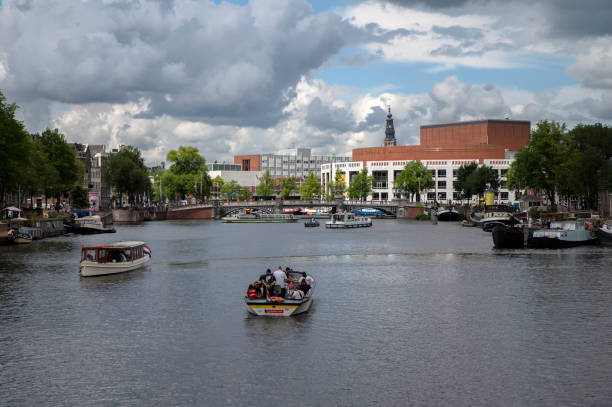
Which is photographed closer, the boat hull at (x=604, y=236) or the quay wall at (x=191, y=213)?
the boat hull at (x=604, y=236)

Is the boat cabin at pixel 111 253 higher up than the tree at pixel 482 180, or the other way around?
the tree at pixel 482 180

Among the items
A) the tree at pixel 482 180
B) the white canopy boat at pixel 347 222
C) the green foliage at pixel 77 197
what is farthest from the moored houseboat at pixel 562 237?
the green foliage at pixel 77 197

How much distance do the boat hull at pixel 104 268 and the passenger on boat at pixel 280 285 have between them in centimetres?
2343

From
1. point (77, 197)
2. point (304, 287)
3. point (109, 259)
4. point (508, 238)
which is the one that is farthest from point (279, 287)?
point (77, 197)

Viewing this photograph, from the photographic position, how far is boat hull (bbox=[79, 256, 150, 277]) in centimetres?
6050

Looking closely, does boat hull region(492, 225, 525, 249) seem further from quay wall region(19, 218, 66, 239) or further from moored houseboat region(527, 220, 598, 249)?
quay wall region(19, 218, 66, 239)

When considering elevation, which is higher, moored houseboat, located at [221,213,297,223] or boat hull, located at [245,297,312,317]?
moored houseboat, located at [221,213,297,223]

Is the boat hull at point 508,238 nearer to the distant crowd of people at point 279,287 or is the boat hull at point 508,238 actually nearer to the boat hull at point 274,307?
the distant crowd of people at point 279,287

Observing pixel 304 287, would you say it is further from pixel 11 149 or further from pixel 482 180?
pixel 482 180

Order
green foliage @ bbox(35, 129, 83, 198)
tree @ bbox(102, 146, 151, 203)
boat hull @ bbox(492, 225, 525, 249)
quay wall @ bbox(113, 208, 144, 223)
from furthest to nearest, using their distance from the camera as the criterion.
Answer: tree @ bbox(102, 146, 151, 203)
quay wall @ bbox(113, 208, 144, 223)
green foliage @ bbox(35, 129, 83, 198)
boat hull @ bbox(492, 225, 525, 249)

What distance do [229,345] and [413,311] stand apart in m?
14.4

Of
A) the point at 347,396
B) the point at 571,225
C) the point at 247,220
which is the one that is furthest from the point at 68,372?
the point at 247,220

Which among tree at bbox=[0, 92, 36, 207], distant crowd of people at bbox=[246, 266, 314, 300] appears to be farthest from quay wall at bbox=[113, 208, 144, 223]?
distant crowd of people at bbox=[246, 266, 314, 300]

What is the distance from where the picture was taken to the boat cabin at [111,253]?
62.0 meters
